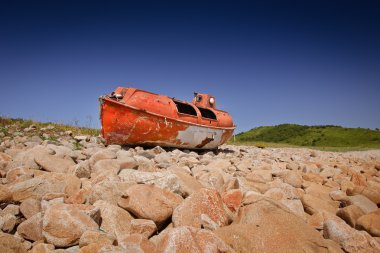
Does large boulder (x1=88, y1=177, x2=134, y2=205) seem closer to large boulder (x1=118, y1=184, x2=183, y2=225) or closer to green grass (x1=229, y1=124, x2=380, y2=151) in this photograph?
large boulder (x1=118, y1=184, x2=183, y2=225)

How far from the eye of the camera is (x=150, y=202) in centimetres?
272

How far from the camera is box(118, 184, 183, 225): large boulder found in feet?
8.67

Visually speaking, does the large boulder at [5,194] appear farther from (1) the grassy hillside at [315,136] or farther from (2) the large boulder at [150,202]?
(1) the grassy hillside at [315,136]

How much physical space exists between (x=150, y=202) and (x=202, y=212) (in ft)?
1.74

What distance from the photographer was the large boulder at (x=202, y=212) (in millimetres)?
2531

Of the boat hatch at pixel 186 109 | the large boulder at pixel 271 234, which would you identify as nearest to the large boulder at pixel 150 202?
the large boulder at pixel 271 234

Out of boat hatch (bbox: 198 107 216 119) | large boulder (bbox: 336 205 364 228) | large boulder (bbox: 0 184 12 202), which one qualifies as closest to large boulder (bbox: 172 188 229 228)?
large boulder (bbox: 336 205 364 228)

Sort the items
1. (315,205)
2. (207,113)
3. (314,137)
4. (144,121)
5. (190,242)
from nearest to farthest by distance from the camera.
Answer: (190,242) → (315,205) → (144,121) → (207,113) → (314,137)

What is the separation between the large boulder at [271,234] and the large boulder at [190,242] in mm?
269

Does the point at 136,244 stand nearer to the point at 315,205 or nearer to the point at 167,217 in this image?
the point at 167,217

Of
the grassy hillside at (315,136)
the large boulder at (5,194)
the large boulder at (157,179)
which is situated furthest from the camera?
the grassy hillside at (315,136)

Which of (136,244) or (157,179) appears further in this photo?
(157,179)

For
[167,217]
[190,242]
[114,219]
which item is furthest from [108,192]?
[190,242]

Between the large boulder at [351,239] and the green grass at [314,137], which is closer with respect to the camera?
the large boulder at [351,239]
